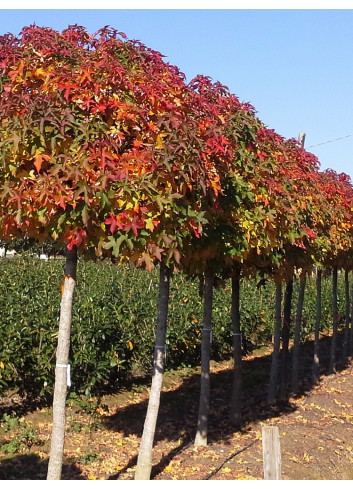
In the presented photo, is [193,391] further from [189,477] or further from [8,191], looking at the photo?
[8,191]

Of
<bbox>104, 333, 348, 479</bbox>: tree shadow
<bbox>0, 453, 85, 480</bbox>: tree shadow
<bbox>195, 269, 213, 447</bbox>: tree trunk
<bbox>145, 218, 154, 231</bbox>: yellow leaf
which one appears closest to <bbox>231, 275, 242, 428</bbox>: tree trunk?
<bbox>104, 333, 348, 479</bbox>: tree shadow

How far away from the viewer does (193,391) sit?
37.4ft

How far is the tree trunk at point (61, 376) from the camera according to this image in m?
5.03

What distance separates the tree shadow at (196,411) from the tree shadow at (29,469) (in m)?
0.47

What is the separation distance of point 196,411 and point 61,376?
5220mm

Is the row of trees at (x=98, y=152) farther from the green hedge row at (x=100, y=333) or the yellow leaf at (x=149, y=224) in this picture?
the green hedge row at (x=100, y=333)

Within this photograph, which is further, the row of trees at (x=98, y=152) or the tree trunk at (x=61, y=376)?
the tree trunk at (x=61, y=376)

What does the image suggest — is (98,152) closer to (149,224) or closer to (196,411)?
(149,224)

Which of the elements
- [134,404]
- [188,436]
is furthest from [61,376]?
[134,404]

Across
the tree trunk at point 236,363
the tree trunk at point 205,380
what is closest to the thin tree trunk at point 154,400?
the tree trunk at point 205,380

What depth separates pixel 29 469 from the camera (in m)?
6.95

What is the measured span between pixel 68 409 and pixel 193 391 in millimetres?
2564

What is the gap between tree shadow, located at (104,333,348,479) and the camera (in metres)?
8.55

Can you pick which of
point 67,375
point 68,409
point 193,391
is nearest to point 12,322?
point 68,409
